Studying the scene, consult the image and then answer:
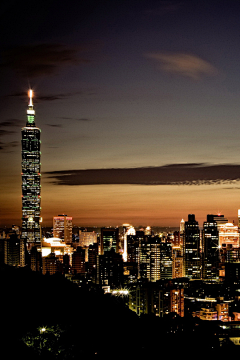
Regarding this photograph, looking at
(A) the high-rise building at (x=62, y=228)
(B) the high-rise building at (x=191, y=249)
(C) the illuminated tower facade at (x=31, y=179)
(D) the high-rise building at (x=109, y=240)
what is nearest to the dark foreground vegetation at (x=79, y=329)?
(B) the high-rise building at (x=191, y=249)

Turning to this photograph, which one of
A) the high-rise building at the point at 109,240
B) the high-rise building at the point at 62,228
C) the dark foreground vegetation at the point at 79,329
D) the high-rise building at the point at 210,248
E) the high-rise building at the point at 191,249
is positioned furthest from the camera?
the high-rise building at the point at 62,228

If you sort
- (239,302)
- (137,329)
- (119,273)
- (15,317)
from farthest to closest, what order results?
(119,273)
(239,302)
(137,329)
(15,317)

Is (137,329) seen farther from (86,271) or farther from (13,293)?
(86,271)

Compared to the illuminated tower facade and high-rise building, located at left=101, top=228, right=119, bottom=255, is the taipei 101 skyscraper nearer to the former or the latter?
the illuminated tower facade

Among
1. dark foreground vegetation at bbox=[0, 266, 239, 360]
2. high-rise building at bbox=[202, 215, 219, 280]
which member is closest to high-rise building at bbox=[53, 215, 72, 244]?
high-rise building at bbox=[202, 215, 219, 280]

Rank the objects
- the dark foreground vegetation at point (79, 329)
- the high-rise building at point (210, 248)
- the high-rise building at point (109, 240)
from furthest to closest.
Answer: the high-rise building at point (109, 240)
the high-rise building at point (210, 248)
the dark foreground vegetation at point (79, 329)

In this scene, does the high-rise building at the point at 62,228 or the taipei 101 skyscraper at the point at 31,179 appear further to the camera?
the high-rise building at the point at 62,228

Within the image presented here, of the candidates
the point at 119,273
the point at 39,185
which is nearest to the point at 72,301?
the point at 119,273

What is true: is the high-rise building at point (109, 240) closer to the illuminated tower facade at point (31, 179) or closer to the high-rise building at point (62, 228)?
the illuminated tower facade at point (31, 179)
